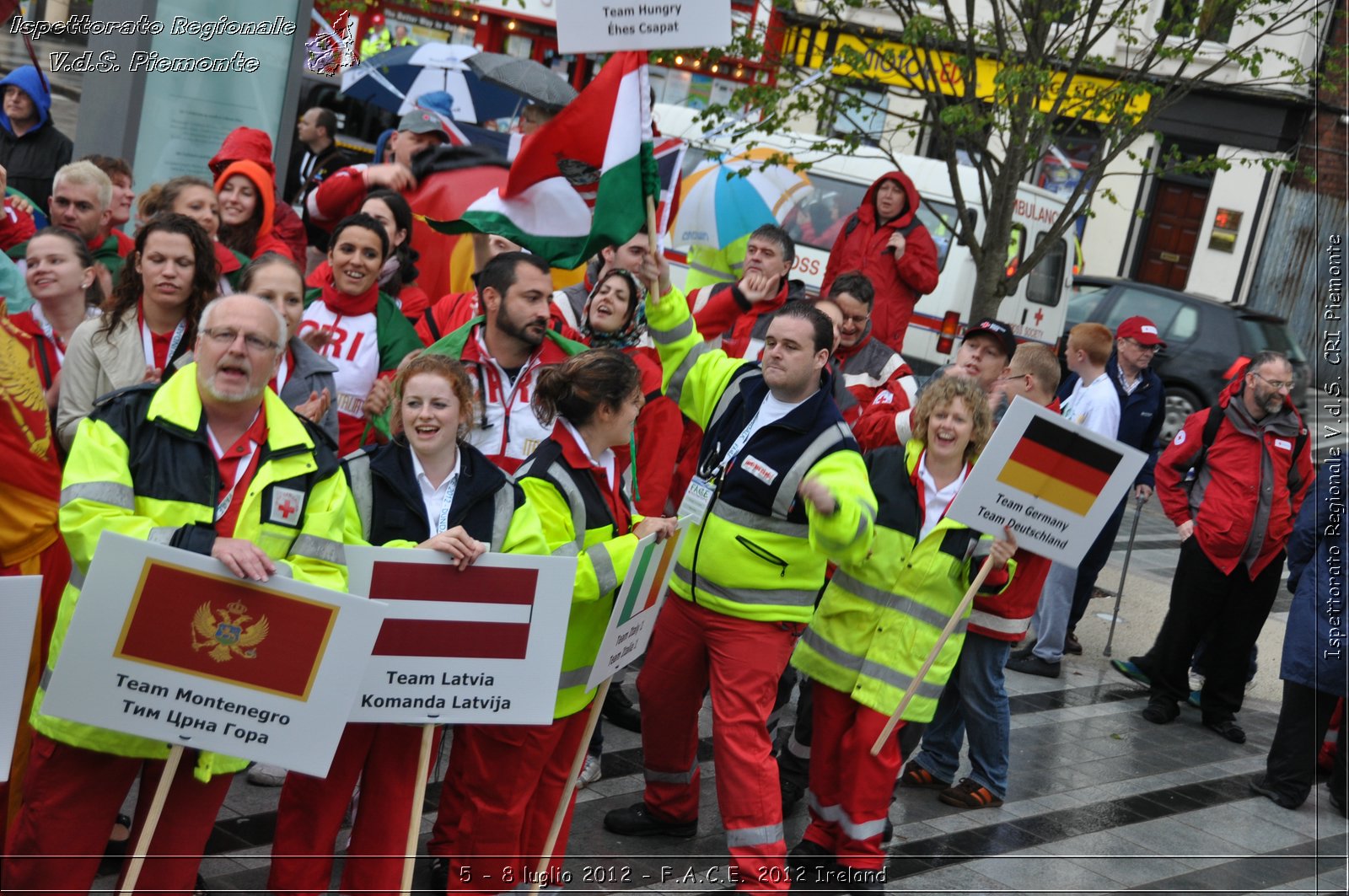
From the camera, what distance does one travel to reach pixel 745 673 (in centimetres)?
518

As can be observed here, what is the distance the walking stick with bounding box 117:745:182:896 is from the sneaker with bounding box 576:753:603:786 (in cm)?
244

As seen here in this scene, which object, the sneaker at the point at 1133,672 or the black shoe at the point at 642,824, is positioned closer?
the black shoe at the point at 642,824

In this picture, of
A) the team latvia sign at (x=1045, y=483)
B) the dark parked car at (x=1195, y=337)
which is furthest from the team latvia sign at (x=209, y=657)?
the dark parked car at (x=1195, y=337)

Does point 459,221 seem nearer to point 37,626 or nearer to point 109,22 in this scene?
point 37,626

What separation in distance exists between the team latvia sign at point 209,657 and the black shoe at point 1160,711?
20.2 ft

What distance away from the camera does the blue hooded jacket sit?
863 centimetres

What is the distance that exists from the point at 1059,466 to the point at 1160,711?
368 centimetres

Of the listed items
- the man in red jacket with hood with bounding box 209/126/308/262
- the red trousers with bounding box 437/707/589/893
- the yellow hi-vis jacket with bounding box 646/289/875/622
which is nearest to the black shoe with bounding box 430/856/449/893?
the red trousers with bounding box 437/707/589/893

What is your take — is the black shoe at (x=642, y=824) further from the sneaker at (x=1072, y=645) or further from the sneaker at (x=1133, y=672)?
the sneaker at (x=1072, y=645)

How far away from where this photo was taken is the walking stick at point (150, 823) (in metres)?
3.63

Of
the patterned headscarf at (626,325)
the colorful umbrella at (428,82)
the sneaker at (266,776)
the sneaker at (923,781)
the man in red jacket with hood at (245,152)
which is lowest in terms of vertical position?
the sneaker at (266,776)

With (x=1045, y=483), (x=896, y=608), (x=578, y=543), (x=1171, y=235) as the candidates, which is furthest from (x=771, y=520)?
(x=1171, y=235)

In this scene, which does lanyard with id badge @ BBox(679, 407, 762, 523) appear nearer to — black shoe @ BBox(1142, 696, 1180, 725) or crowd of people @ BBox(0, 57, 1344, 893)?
crowd of people @ BBox(0, 57, 1344, 893)

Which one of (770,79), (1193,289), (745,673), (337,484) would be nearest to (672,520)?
(745,673)
